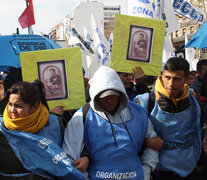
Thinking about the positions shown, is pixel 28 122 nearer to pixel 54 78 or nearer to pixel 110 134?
pixel 110 134

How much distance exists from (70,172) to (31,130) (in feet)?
1.48

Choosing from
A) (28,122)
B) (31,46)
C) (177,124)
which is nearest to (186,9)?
(31,46)

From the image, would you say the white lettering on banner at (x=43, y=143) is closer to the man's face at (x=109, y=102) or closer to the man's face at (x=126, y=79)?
the man's face at (x=109, y=102)

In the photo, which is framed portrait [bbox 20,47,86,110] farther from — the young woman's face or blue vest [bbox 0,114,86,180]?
blue vest [bbox 0,114,86,180]

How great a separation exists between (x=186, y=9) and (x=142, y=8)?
1.91 meters

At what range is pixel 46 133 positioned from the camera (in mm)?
2029

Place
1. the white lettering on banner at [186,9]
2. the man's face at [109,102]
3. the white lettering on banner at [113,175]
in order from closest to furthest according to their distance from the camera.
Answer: the white lettering on banner at [113,175] < the man's face at [109,102] < the white lettering on banner at [186,9]

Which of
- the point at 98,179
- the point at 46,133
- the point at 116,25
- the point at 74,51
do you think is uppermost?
the point at 116,25

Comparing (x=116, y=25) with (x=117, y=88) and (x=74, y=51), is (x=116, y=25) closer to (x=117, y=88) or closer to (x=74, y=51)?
(x=74, y=51)

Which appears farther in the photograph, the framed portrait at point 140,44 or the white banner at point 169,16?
the white banner at point 169,16

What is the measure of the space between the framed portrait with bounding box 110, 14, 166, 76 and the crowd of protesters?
0.59 meters

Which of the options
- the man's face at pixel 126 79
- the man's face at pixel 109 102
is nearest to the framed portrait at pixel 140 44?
the man's face at pixel 126 79

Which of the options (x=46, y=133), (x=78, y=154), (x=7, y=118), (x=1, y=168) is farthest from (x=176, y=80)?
(x=1, y=168)

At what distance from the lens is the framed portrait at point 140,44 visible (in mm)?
2906
